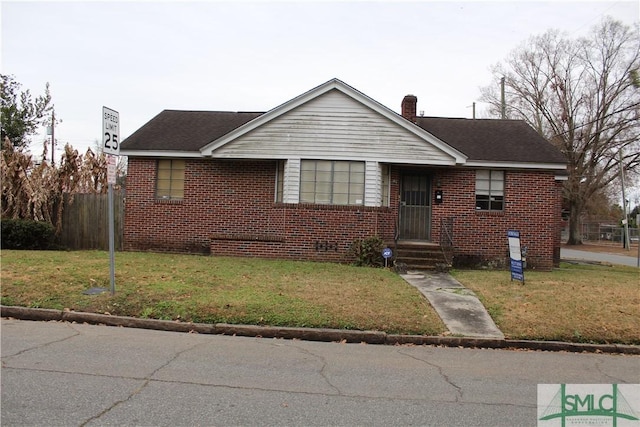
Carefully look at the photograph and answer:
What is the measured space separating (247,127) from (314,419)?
11.2m

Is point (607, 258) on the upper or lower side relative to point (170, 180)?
lower

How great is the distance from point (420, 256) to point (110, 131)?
9074mm

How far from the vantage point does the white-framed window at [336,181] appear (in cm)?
1430

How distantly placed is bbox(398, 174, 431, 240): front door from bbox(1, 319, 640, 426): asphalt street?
856 cm

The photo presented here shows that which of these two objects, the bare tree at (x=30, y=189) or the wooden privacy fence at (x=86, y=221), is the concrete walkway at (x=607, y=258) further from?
the bare tree at (x=30, y=189)

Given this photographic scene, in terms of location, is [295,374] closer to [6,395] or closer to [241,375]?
[241,375]

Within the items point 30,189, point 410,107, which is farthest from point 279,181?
point 30,189

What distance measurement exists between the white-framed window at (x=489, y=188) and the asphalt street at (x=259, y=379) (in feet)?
28.0

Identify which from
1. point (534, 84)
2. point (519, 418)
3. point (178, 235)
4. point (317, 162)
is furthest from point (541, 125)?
point (519, 418)

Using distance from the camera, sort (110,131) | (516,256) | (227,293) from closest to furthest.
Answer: (110,131), (227,293), (516,256)

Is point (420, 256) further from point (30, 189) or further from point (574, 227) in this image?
point (574, 227)

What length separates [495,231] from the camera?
1483cm

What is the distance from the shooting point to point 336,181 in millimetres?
14328

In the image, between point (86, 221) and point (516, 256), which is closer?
point (516, 256)
